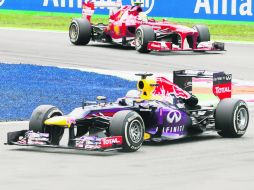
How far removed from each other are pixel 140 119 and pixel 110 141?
62cm

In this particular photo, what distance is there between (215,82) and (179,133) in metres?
1.43

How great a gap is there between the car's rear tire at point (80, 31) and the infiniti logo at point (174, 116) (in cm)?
1890

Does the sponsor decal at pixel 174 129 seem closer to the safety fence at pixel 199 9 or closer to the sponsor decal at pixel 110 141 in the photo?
the sponsor decal at pixel 110 141

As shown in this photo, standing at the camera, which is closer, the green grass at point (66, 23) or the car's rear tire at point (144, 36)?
the car's rear tire at point (144, 36)

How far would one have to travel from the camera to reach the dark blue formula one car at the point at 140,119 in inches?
546

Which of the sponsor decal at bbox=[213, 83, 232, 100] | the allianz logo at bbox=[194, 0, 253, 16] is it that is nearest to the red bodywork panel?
the allianz logo at bbox=[194, 0, 253, 16]

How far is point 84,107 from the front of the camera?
14.6 m

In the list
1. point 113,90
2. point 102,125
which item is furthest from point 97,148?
point 113,90

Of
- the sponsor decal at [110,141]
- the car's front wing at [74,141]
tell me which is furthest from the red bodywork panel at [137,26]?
the sponsor decal at [110,141]

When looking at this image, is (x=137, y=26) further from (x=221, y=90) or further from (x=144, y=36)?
(x=221, y=90)

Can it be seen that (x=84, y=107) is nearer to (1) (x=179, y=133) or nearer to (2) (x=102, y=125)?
(2) (x=102, y=125)

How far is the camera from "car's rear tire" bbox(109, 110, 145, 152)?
13773 mm

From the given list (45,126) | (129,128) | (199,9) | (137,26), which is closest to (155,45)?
(137,26)

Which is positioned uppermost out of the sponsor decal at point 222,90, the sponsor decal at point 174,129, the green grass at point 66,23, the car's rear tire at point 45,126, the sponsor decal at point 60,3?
the sponsor decal at point 60,3
